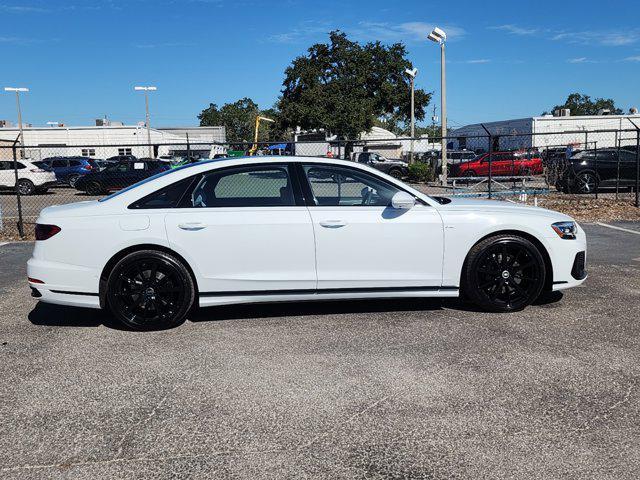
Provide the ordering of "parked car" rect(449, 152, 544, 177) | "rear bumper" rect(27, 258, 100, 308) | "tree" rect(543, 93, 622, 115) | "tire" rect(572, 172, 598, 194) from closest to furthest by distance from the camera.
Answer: "rear bumper" rect(27, 258, 100, 308)
"tire" rect(572, 172, 598, 194)
"parked car" rect(449, 152, 544, 177)
"tree" rect(543, 93, 622, 115)

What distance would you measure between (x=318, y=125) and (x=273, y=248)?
1554 inches

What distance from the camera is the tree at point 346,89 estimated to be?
4300 cm

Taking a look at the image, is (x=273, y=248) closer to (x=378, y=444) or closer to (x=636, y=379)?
(x=378, y=444)

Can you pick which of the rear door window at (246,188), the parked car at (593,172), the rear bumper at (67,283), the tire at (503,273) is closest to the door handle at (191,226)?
the rear door window at (246,188)

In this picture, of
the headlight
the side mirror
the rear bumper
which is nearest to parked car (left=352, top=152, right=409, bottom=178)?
the headlight

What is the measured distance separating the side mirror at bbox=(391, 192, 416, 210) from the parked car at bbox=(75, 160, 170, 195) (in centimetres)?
1931

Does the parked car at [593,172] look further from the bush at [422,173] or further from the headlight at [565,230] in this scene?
the headlight at [565,230]

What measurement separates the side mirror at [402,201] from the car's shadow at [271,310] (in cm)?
108

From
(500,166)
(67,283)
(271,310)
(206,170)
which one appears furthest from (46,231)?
(500,166)

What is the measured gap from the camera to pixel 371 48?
4641cm

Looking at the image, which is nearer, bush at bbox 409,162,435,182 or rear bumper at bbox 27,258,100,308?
rear bumper at bbox 27,258,100,308

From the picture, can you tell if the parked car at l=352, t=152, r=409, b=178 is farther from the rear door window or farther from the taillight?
the taillight

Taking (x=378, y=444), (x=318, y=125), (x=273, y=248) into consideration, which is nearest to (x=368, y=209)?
(x=273, y=248)

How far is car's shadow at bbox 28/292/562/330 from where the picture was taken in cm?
568
